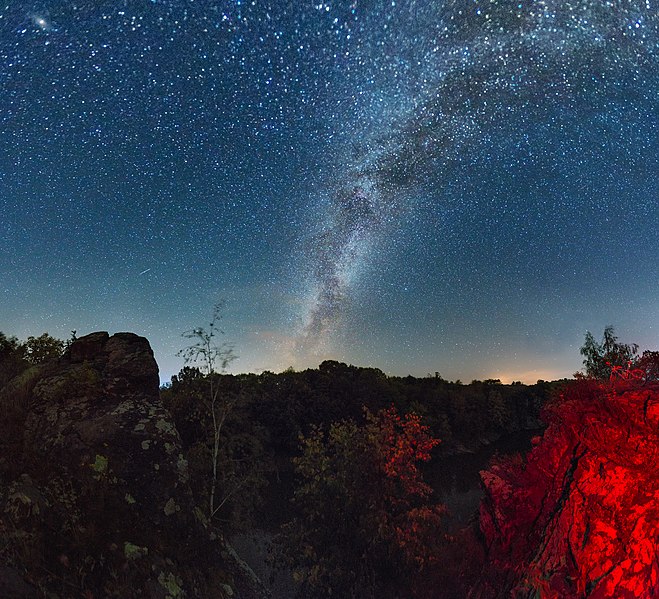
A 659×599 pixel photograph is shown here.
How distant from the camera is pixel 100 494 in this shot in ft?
31.6

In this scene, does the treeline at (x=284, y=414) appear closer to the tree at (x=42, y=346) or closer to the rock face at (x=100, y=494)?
the rock face at (x=100, y=494)

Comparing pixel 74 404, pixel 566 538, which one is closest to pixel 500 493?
pixel 566 538

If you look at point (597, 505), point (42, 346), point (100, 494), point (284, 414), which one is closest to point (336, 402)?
point (284, 414)

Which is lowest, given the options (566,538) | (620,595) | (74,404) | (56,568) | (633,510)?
(620,595)

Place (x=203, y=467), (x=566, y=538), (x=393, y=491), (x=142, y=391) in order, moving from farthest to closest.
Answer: (x=203, y=467)
(x=393, y=491)
(x=142, y=391)
(x=566, y=538)

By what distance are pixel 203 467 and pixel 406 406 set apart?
145 ft

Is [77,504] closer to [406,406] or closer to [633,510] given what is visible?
[633,510]

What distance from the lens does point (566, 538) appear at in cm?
1103

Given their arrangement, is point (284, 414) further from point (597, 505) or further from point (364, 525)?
point (597, 505)

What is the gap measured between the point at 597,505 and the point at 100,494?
11794 millimetres

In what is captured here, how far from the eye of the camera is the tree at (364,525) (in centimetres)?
1616

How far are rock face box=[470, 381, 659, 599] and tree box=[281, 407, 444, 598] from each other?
460 cm

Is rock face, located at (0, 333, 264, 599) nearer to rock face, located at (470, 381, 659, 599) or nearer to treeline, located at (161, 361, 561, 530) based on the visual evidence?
treeline, located at (161, 361, 561, 530)

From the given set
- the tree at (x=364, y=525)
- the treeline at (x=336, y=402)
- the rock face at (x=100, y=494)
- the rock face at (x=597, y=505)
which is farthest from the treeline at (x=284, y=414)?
the rock face at (x=597, y=505)
